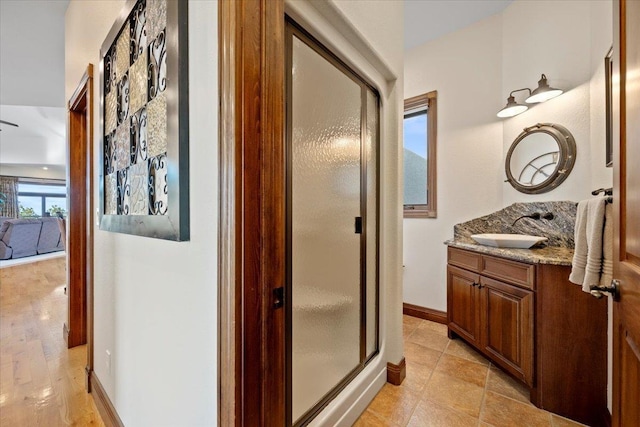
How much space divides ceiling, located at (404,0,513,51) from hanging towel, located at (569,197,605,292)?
6.79 ft

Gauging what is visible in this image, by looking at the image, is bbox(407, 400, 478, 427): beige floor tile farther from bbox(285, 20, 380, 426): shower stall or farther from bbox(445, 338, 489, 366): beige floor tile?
bbox(445, 338, 489, 366): beige floor tile

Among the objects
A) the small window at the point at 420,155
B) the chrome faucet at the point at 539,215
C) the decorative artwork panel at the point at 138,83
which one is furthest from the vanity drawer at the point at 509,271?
the decorative artwork panel at the point at 138,83

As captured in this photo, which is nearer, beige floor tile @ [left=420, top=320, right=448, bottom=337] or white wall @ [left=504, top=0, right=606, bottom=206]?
white wall @ [left=504, top=0, right=606, bottom=206]

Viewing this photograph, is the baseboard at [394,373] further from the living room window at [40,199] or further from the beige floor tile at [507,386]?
the living room window at [40,199]

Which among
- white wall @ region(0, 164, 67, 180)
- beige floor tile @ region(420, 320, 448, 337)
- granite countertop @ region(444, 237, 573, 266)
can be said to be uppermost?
white wall @ region(0, 164, 67, 180)

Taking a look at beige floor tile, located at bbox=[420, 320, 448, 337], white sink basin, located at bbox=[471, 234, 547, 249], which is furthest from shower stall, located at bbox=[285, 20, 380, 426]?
beige floor tile, located at bbox=[420, 320, 448, 337]

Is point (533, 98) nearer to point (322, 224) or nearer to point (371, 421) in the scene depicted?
point (322, 224)

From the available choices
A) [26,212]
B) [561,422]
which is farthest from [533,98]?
[26,212]

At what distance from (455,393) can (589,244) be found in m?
1.15

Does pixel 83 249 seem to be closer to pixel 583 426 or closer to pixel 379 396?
pixel 379 396

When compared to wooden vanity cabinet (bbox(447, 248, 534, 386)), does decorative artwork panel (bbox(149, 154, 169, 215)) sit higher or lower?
higher

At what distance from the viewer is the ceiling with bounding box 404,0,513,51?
7.89 feet

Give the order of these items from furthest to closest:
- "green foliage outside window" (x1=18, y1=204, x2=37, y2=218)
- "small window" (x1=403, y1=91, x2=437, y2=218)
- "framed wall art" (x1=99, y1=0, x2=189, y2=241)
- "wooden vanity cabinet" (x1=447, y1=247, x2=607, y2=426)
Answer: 1. "green foliage outside window" (x1=18, y1=204, x2=37, y2=218)
2. "small window" (x1=403, y1=91, x2=437, y2=218)
3. "wooden vanity cabinet" (x1=447, y1=247, x2=607, y2=426)
4. "framed wall art" (x1=99, y1=0, x2=189, y2=241)

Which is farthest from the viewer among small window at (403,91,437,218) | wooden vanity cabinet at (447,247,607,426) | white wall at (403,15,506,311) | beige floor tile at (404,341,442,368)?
small window at (403,91,437,218)
